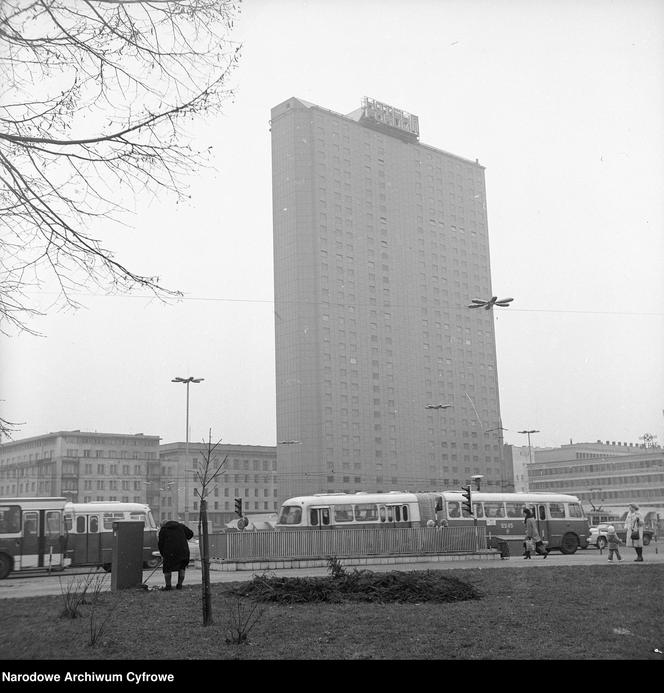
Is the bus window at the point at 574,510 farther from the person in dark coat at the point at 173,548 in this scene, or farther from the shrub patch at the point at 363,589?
the person in dark coat at the point at 173,548

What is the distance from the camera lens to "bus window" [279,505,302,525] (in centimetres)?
3281

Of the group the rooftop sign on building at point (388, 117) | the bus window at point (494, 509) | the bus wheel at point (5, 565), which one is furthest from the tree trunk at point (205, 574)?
the rooftop sign on building at point (388, 117)

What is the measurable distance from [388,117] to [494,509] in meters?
101

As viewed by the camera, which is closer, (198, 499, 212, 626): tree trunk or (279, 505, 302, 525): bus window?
(198, 499, 212, 626): tree trunk

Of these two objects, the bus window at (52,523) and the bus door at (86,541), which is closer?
the bus window at (52,523)

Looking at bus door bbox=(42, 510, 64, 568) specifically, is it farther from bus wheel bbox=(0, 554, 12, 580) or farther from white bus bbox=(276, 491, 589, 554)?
white bus bbox=(276, 491, 589, 554)

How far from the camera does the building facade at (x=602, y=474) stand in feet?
340

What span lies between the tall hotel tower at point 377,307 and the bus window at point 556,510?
71.6 metres

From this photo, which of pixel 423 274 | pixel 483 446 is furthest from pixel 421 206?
pixel 483 446

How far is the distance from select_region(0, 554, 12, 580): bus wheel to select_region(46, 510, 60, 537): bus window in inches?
63.0

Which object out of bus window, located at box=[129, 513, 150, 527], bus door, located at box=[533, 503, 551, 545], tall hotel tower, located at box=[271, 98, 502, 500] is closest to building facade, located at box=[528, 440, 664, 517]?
tall hotel tower, located at box=[271, 98, 502, 500]

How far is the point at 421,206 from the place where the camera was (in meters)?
122
